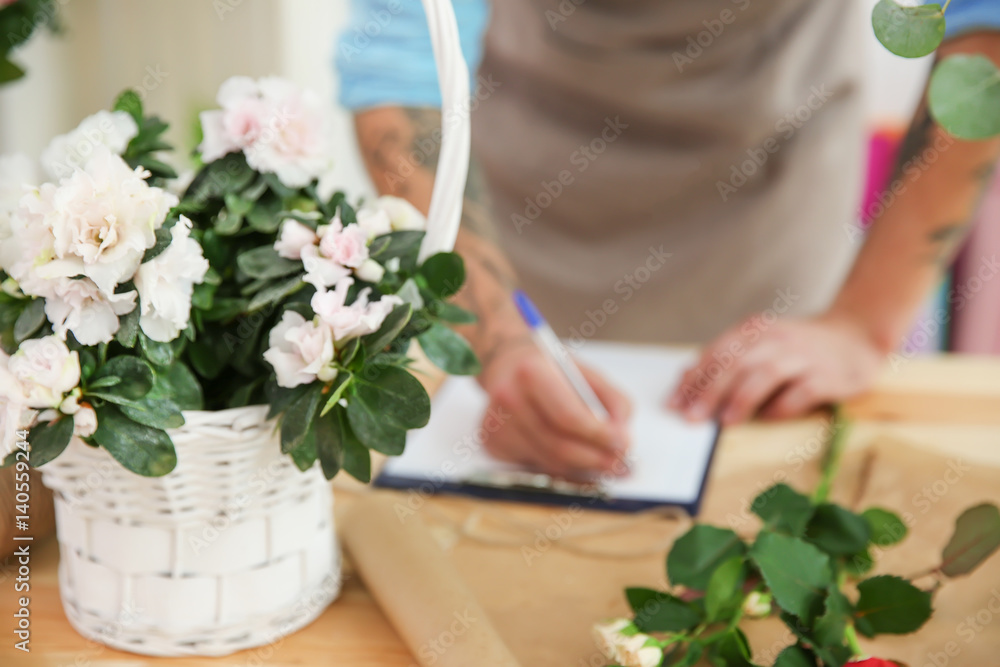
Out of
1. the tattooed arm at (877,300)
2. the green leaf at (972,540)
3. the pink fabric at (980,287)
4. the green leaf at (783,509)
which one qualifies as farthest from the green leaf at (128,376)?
the pink fabric at (980,287)

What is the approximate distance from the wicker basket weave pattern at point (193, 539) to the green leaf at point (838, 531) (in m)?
0.35

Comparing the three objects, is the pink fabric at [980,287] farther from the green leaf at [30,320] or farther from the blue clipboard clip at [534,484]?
the green leaf at [30,320]

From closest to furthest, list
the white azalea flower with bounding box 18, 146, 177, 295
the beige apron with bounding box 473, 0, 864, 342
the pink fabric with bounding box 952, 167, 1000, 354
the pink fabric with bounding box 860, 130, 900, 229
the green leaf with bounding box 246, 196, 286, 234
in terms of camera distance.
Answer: the white azalea flower with bounding box 18, 146, 177, 295
the green leaf with bounding box 246, 196, 286, 234
the beige apron with bounding box 473, 0, 864, 342
the pink fabric with bounding box 952, 167, 1000, 354
the pink fabric with bounding box 860, 130, 900, 229

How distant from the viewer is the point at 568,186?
135 cm

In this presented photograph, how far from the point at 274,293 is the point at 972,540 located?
0.46 m

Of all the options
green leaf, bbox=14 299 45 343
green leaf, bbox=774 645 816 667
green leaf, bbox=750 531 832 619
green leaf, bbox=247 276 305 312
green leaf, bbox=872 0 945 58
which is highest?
green leaf, bbox=872 0 945 58

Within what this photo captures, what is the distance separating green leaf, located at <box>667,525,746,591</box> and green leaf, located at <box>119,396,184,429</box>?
1.04ft

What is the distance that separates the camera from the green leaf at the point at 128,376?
1.51 ft

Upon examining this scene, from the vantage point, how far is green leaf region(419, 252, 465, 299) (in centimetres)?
54

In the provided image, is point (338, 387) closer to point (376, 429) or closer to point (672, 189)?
point (376, 429)

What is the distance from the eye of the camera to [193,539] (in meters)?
0.52

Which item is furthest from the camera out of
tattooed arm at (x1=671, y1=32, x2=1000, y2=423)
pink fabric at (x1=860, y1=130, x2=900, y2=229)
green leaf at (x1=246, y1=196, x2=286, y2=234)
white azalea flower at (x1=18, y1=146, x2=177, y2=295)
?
pink fabric at (x1=860, y1=130, x2=900, y2=229)

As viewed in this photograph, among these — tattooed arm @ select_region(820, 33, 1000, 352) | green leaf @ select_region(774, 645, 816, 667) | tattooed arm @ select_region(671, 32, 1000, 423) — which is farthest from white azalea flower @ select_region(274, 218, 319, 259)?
tattooed arm @ select_region(820, 33, 1000, 352)

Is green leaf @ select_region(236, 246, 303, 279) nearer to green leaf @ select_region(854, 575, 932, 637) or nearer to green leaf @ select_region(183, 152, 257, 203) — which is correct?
green leaf @ select_region(183, 152, 257, 203)
